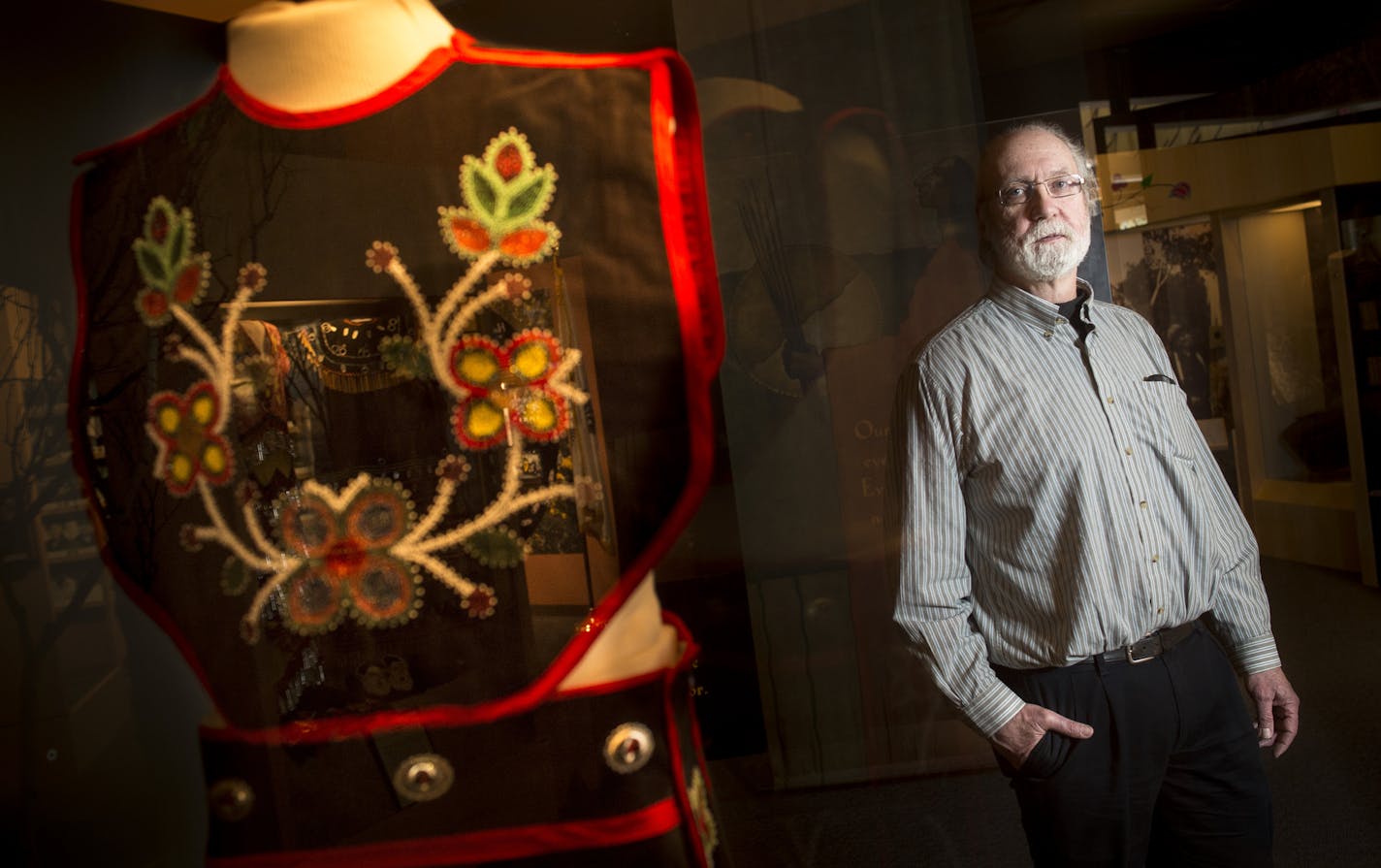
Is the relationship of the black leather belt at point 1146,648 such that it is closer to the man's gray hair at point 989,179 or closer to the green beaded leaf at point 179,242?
the man's gray hair at point 989,179

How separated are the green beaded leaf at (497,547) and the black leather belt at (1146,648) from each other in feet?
2.14

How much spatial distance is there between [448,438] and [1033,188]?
2.38 feet

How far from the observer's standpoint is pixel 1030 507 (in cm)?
133

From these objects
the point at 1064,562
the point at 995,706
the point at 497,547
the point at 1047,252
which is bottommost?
the point at 995,706

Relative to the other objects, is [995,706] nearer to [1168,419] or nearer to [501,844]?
[1168,419]

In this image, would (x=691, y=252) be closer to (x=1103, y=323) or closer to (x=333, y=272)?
(x=333, y=272)

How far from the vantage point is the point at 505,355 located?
1.18 metres

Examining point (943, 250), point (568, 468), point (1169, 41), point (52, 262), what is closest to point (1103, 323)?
point (943, 250)

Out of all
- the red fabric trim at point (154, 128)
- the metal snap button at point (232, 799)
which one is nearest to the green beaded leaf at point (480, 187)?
the red fabric trim at point (154, 128)

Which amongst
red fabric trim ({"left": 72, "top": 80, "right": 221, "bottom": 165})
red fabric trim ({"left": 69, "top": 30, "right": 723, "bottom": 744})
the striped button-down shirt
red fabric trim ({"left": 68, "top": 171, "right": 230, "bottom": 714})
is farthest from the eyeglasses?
red fabric trim ({"left": 68, "top": 171, "right": 230, "bottom": 714})

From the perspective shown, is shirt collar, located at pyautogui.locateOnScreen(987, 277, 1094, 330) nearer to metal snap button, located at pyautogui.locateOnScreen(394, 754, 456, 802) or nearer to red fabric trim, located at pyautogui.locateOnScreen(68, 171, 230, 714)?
metal snap button, located at pyautogui.locateOnScreen(394, 754, 456, 802)

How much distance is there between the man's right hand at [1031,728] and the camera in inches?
51.1

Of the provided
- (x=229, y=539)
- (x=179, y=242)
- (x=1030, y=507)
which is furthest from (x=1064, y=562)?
(x=179, y=242)

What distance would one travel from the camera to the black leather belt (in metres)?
1.32
